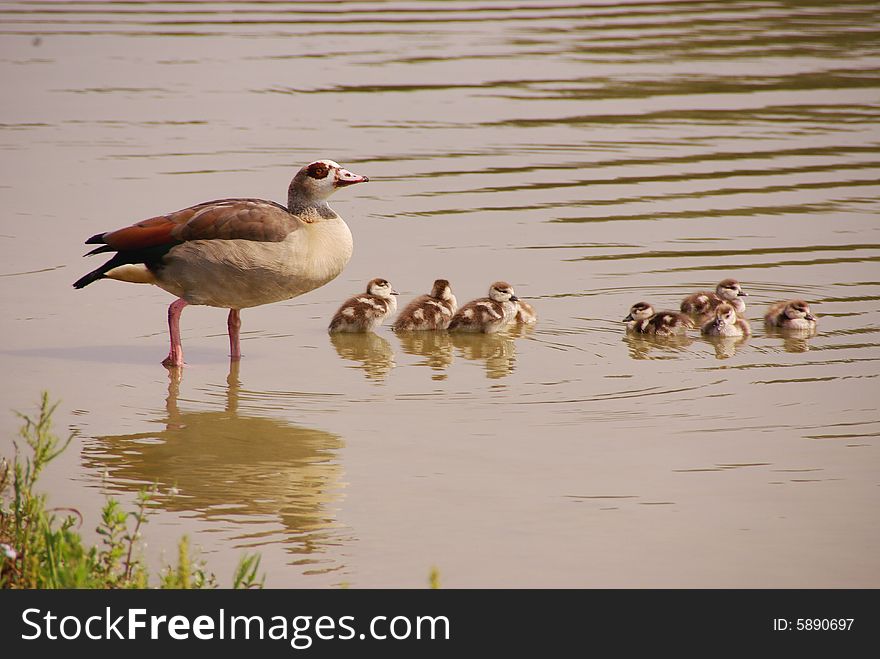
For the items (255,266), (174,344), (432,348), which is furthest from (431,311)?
(174,344)

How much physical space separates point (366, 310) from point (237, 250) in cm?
150

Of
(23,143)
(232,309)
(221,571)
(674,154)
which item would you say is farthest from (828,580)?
(23,143)

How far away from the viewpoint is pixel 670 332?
11.3 meters

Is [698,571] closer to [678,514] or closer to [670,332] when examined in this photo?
[678,514]

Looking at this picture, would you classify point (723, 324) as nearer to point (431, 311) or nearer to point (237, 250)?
point (431, 311)

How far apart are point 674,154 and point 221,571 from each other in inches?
494

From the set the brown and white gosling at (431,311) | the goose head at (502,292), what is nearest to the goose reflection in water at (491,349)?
the brown and white gosling at (431,311)

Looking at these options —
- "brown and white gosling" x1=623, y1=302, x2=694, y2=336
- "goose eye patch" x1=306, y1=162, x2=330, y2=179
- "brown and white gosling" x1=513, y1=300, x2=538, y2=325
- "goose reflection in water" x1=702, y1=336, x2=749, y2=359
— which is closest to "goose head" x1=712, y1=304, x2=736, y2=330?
"goose reflection in water" x1=702, y1=336, x2=749, y2=359

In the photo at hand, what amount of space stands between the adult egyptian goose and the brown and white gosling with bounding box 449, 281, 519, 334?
4.35 ft

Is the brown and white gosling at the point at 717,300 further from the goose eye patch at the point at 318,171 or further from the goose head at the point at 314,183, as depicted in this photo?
the goose eye patch at the point at 318,171

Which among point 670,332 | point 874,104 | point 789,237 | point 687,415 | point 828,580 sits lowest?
point 828,580

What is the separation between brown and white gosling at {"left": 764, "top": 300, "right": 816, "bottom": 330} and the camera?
1121 cm

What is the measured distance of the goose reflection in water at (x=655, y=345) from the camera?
10.8m

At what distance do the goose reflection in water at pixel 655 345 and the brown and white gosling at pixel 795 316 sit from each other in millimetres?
680
